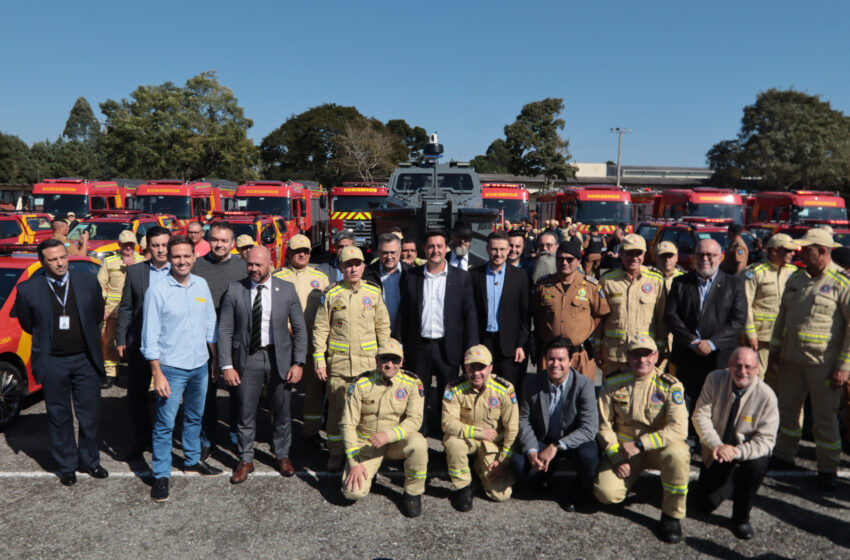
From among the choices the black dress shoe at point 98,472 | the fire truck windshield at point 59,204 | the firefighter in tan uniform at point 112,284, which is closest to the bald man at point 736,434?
the black dress shoe at point 98,472

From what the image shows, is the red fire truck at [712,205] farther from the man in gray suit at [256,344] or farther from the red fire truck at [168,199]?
the man in gray suit at [256,344]

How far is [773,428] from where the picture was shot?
14.6ft

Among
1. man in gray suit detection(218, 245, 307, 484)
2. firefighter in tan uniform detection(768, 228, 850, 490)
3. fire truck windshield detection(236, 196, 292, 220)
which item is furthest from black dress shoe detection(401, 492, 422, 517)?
fire truck windshield detection(236, 196, 292, 220)

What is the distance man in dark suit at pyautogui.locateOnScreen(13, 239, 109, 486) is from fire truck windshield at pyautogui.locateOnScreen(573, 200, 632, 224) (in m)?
18.8

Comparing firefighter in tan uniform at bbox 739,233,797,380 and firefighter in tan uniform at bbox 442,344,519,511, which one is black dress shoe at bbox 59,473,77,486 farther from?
firefighter in tan uniform at bbox 739,233,797,380

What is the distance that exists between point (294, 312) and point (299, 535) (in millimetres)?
1847

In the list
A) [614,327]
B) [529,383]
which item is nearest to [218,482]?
[529,383]

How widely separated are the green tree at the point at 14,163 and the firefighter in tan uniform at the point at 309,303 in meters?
68.2

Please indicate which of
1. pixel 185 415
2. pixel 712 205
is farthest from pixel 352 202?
pixel 185 415

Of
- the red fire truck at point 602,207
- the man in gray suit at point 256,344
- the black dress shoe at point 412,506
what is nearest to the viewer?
the black dress shoe at point 412,506

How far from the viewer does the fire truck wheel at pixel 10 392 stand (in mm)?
6141

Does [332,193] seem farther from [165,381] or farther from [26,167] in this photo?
[26,167]

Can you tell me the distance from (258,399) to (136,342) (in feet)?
4.27

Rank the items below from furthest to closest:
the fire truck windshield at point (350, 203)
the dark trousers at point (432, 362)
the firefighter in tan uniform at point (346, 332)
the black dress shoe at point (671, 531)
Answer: the fire truck windshield at point (350, 203) → the dark trousers at point (432, 362) → the firefighter in tan uniform at point (346, 332) → the black dress shoe at point (671, 531)
